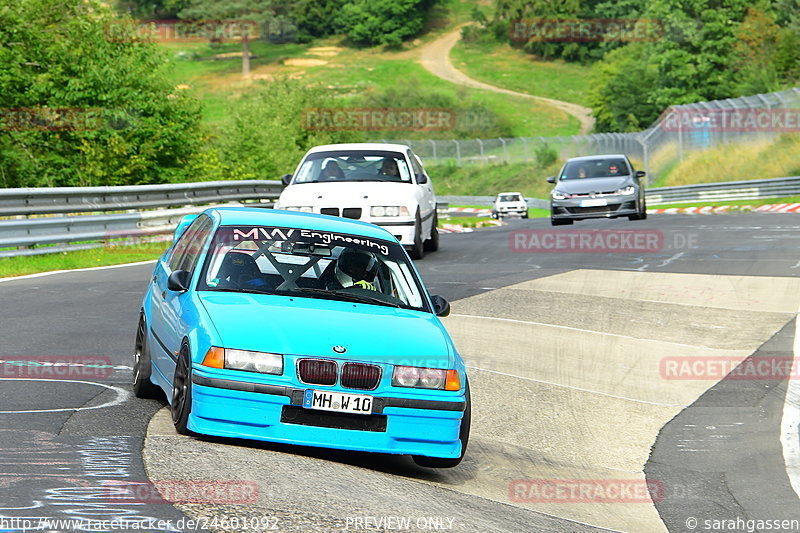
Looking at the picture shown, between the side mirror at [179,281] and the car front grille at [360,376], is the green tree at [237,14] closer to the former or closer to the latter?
the side mirror at [179,281]

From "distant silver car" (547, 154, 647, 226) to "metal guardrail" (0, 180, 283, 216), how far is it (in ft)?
22.1

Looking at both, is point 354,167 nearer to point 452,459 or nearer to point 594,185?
point 594,185

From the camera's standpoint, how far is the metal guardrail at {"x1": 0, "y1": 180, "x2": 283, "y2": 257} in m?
18.0

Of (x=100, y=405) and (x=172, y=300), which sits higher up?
(x=172, y=300)

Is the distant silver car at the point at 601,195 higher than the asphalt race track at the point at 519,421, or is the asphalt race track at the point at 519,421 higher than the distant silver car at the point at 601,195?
the asphalt race track at the point at 519,421

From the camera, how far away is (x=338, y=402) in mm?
6781

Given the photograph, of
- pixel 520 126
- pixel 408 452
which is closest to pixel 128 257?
pixel 408 452

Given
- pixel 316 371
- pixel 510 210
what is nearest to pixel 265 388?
pixel 316 371

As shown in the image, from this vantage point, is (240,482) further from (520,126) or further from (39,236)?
(520,126)

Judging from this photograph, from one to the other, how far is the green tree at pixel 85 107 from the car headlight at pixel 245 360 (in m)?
25.5

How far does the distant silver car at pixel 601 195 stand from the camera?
2583 centimetres

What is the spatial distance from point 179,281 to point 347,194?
981cm

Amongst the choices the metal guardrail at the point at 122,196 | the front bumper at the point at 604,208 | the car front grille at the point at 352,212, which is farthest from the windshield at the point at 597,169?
the car front grille at the point at 352,212

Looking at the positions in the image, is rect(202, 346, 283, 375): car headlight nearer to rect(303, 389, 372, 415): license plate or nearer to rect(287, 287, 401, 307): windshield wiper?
rect(303, 389, 372, 415): license plate
